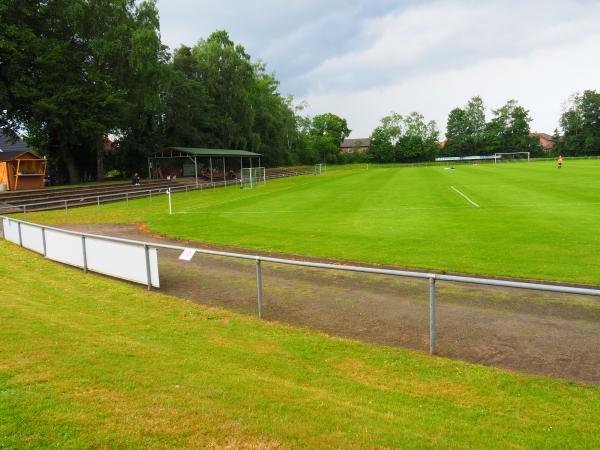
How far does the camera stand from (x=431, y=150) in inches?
4643

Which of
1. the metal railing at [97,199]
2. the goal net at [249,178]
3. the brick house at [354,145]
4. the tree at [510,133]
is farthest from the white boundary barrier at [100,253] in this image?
the brick house at [354,145]

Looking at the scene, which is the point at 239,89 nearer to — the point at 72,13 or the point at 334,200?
the point at 72,13

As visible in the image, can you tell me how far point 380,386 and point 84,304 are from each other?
594cm

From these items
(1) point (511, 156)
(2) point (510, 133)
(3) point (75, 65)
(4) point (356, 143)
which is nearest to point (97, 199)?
(3) point (75, 65)

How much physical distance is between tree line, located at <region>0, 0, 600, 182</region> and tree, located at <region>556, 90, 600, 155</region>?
315 mm

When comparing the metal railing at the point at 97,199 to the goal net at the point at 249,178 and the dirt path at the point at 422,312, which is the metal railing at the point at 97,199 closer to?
the goal net at the point at 249,178

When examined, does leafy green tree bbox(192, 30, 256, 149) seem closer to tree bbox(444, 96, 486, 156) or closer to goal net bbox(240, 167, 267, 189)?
goal net bbox(240, 167, 267, 189)

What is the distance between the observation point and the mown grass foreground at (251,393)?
3.59 m

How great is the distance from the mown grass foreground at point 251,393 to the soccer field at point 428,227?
5429 millimetres

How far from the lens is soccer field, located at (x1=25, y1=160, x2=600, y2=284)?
11211 mm

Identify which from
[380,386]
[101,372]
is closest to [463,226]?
[380,386]

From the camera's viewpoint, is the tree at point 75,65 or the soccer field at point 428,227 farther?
the tree at point 75,65

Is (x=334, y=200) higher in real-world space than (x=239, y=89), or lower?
lower

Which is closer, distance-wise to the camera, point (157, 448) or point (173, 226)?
point (157, 448)
